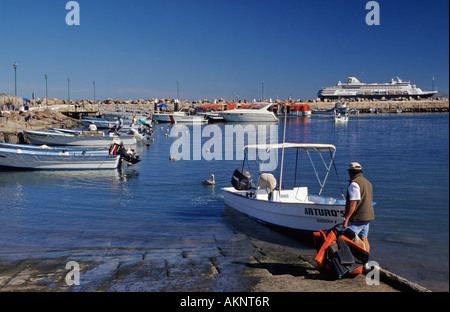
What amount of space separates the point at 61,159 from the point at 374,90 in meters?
157

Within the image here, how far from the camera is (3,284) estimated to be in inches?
328

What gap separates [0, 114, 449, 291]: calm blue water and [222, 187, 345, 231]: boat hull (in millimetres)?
1246

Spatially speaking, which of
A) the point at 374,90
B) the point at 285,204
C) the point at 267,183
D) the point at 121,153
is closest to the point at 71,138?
the point at 121,153

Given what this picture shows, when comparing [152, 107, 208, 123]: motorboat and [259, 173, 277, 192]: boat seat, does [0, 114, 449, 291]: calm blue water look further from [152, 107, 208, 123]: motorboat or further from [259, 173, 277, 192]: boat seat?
[152, 107, 208, 123]: motorboat

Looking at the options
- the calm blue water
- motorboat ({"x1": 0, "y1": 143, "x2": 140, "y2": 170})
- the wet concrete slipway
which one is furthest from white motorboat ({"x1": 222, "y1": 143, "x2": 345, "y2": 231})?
motorboat ({"x1": 0, "y1": 143, "x2": 140, "y2": 170})

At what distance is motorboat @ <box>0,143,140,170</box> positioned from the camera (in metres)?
27.4

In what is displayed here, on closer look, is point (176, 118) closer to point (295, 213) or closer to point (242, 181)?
point (242, 181)

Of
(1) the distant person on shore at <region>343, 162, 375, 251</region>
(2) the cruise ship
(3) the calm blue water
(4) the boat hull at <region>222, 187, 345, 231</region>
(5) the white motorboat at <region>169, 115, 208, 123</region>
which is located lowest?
(3) the calm blue water

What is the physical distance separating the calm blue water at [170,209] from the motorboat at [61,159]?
82 cm

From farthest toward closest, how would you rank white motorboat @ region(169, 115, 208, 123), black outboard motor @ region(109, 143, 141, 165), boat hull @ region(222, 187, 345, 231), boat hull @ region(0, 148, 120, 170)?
white motorboat @ region(169, 115, 208, 123) < black outboard motor @ region(109, 143, 141, 165) < boat hull @ region(0, 148, 120, 170) < boat hull @ region(222, 187, 345, 231)

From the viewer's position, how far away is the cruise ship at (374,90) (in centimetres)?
16382

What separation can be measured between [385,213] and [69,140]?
3109 centimetres

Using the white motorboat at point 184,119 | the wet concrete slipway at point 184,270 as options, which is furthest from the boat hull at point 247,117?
the wet concrete slipway at point 184,270

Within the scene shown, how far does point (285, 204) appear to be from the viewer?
1319 cm
